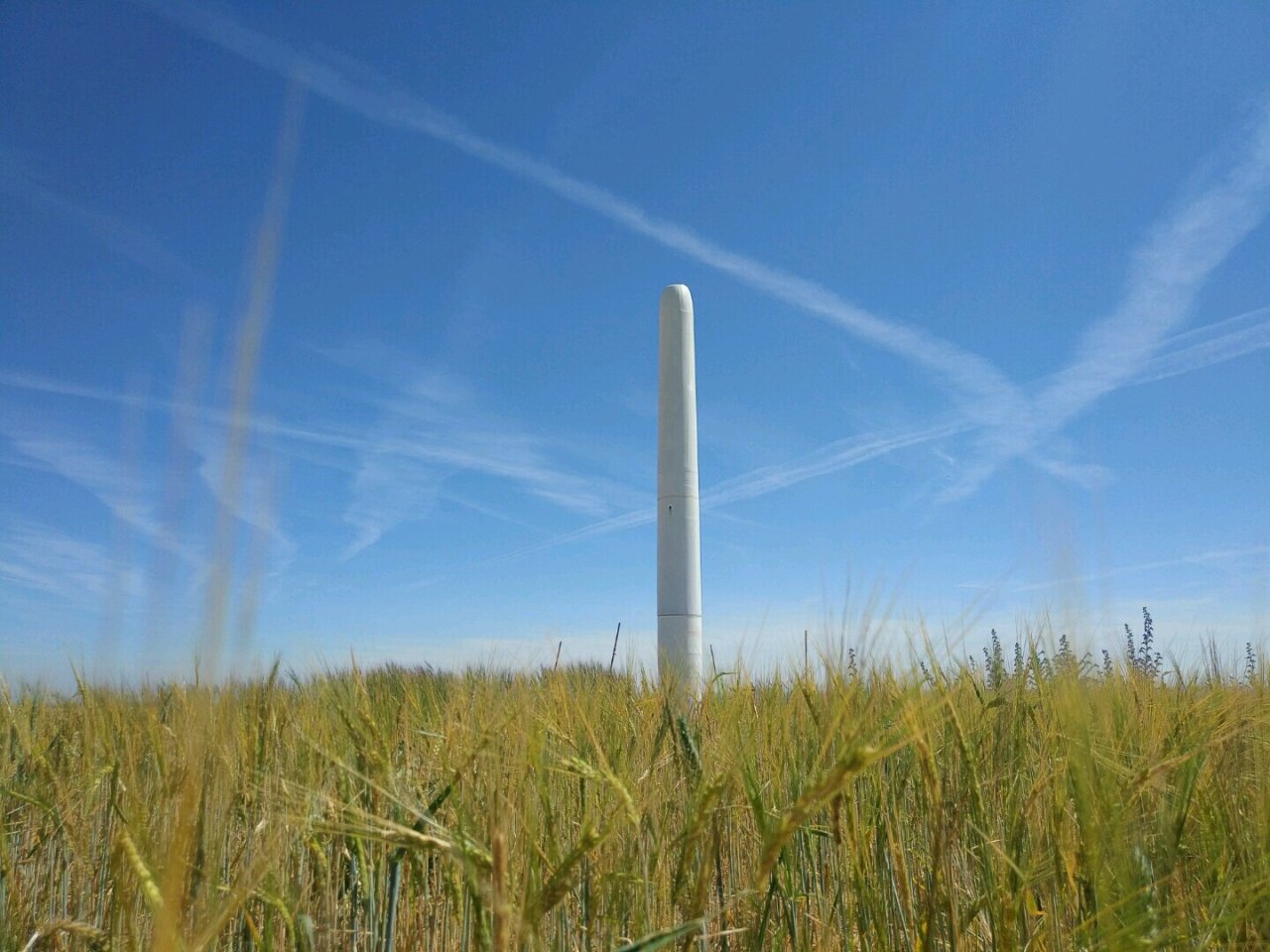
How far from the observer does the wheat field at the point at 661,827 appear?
1447 mm

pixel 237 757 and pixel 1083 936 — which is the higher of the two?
pixel 237 757

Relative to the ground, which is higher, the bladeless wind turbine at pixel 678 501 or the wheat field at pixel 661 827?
the bladeless wind turbine at pixel 678 501

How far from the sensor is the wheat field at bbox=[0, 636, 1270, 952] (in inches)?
57.0

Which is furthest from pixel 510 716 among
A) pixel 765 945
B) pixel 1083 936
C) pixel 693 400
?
pixel 693 400

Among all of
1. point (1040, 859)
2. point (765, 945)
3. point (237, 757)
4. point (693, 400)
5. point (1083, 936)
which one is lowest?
point (765, 945)

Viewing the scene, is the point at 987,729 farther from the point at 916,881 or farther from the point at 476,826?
the point at 476,826

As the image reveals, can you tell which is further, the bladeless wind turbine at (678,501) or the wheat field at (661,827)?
the bladeless wind turbine at (678,501)

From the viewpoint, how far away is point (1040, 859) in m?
2.01

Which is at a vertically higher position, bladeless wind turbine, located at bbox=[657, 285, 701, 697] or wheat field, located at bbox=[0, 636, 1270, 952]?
bladeless wind turbine, located at bbox=[657, 285, 701, 697]

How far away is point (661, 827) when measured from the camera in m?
2.42

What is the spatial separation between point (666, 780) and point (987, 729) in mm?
1046

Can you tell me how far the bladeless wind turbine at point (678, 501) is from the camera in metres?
10.7

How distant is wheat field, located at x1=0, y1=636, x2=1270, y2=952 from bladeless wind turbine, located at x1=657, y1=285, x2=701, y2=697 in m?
7.13

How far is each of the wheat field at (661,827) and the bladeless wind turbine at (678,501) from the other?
281 inches
